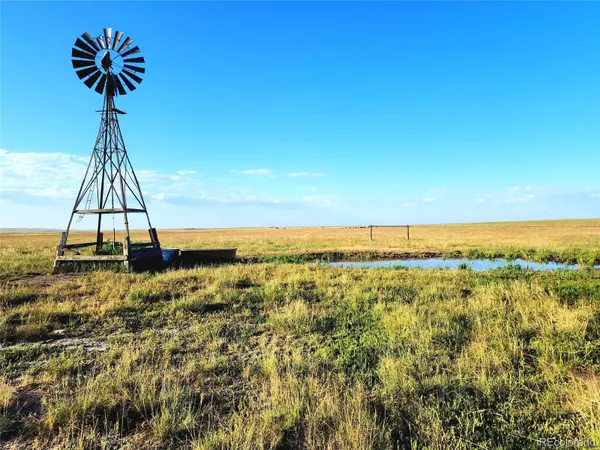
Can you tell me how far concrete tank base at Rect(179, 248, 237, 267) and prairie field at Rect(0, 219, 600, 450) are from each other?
304 inches

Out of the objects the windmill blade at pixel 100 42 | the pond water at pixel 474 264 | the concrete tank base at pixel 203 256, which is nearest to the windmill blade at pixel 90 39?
the windmill blade at pixel 100 42

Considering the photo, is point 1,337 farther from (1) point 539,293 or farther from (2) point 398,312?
(1) point 539,293

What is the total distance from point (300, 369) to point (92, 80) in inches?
698

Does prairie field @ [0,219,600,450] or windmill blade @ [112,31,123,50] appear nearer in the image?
prairie field @ [0,219,600,450]

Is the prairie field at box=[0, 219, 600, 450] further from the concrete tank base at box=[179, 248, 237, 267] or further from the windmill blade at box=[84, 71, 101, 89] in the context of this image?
the windmill blade at box=[84, 71, 101, 89]

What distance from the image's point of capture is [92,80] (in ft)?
54.5

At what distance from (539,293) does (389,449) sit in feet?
28.0

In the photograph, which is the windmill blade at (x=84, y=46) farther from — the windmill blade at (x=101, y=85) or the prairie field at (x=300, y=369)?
the prairie field at (x=300, y=369)

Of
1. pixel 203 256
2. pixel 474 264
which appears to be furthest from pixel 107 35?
pixel 474 264

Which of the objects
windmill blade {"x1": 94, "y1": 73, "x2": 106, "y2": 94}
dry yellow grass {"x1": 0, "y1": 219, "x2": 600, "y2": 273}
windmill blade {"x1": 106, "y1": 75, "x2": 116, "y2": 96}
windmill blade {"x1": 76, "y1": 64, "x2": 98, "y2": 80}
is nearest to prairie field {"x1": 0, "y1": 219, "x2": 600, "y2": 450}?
windmill blade {"x1": 106, "y1": 75, "x2": 116, "y2": 96}

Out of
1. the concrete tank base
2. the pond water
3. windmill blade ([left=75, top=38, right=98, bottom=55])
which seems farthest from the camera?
the pond water

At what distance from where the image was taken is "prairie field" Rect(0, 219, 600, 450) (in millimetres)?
3734

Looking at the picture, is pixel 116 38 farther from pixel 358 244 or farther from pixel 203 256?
pixel 358 244

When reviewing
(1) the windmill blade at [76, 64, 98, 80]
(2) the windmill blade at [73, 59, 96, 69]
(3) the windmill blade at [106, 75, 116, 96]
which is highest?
(2) the windmill blade at [73, 59, 96, 69]
